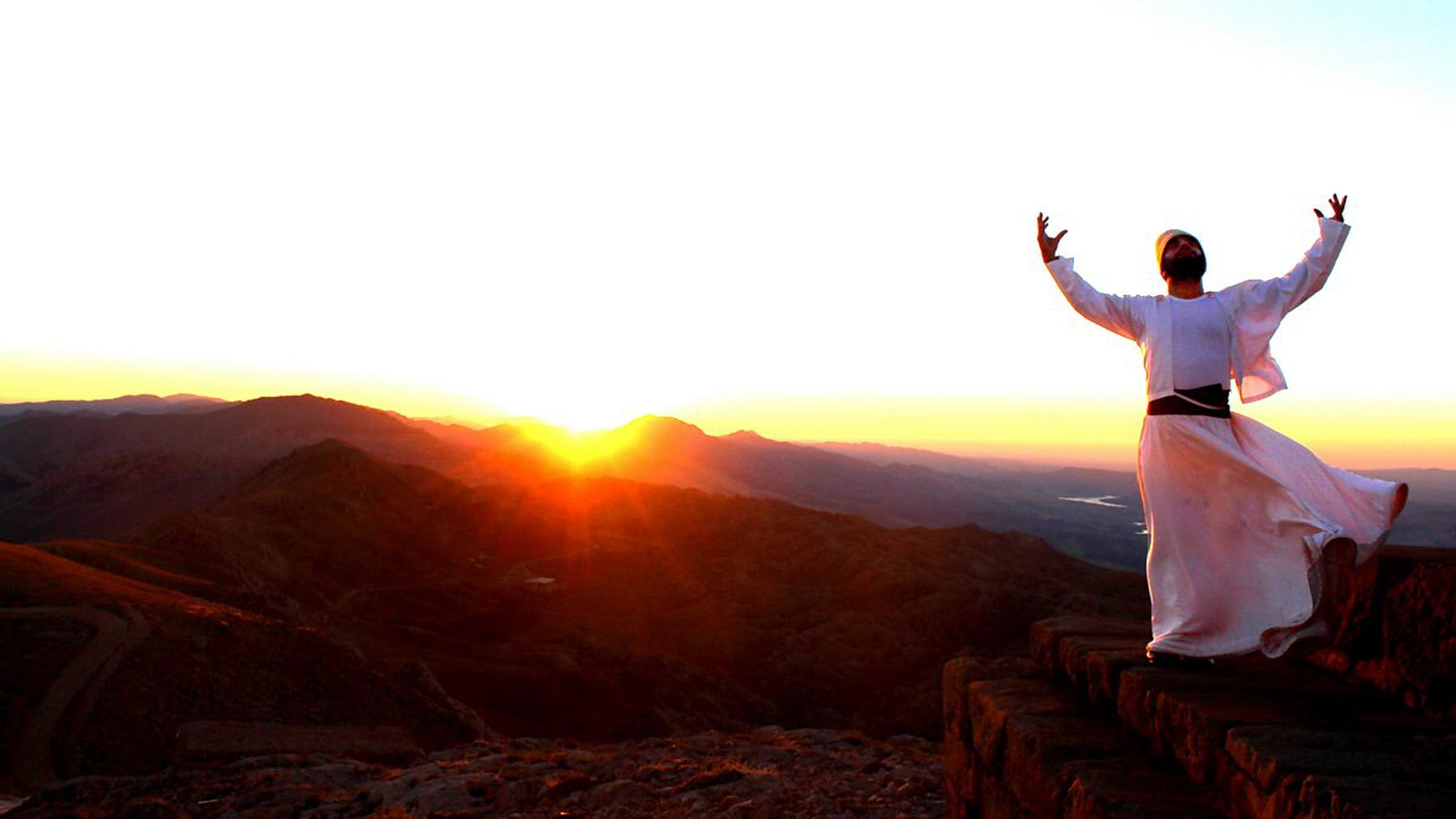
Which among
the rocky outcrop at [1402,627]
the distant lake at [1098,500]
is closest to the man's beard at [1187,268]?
the rocky outcrop at [1402,627]

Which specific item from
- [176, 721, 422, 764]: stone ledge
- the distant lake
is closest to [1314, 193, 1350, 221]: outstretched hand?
[176, 721, 422, 764]: stone ledge

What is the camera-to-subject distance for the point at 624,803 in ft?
20.8

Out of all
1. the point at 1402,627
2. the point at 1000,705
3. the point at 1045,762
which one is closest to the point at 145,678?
the point at 1000,705

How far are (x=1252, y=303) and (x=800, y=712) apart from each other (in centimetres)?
1496

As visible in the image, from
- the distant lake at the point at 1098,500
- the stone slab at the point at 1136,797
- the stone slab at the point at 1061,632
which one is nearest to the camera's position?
the stone slab at the point at 1136,797

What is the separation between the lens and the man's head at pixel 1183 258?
12.8 feet

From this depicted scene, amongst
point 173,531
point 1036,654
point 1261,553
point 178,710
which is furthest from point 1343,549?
point 173,531

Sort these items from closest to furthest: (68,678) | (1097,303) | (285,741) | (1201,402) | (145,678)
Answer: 1. (1201,402)
2. (1097,303)
3. (285,741)
4. (68,678)
5. (145,678)

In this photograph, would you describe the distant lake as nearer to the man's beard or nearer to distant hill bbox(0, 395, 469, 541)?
distant hill bbox(0, 395, 469, 541)

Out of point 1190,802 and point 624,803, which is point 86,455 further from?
point 1190,802

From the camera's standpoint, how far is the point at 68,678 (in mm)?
10766

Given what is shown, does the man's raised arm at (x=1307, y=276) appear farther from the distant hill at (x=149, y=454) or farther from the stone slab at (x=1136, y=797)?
the distant hill at (x=149, y=454)

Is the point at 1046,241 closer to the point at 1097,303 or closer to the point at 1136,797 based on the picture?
the point at 1097,303

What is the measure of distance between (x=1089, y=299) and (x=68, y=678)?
11.8m
